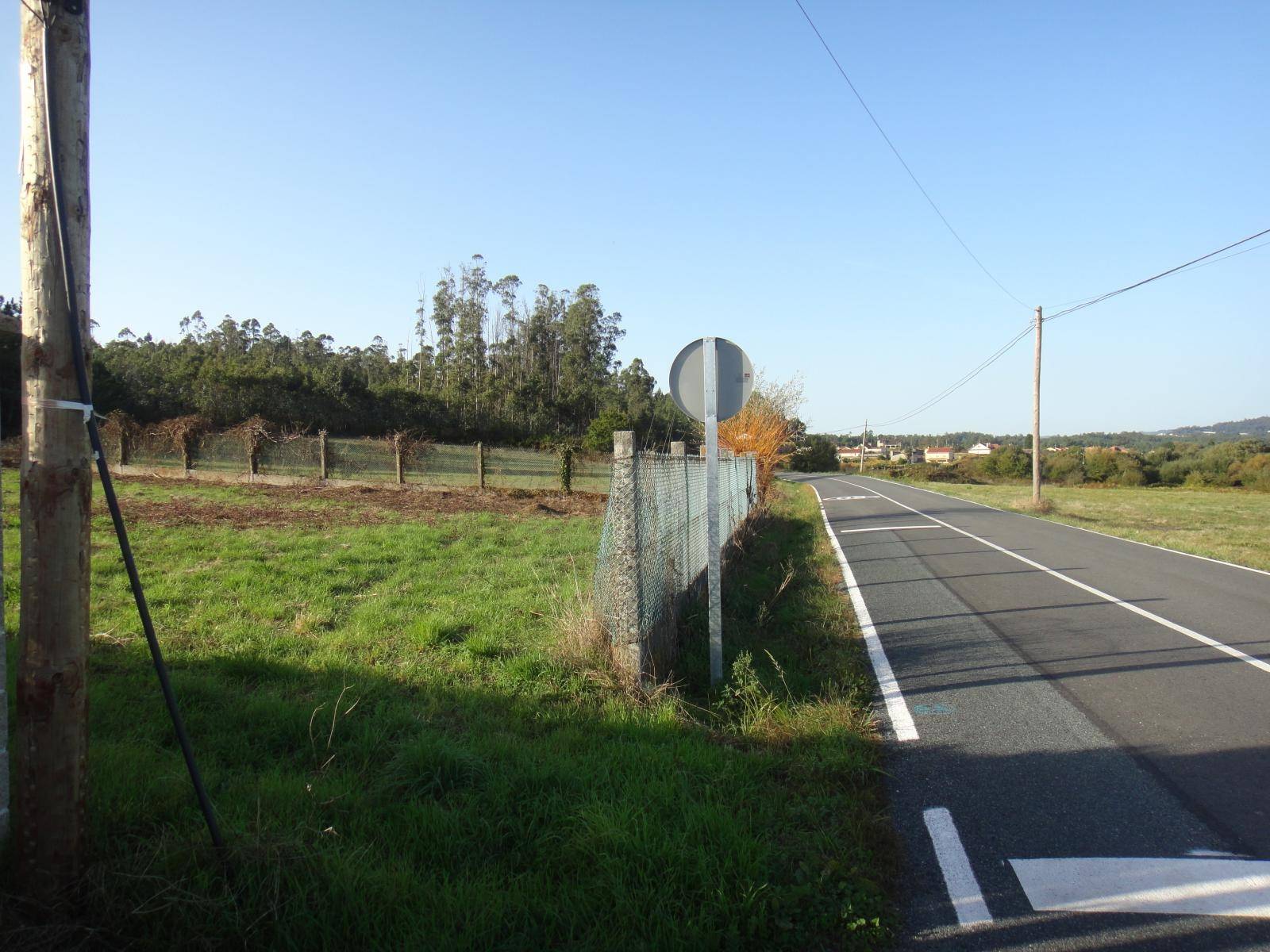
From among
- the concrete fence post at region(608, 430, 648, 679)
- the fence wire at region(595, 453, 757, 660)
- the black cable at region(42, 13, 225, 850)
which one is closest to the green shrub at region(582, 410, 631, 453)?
the fence wire at region(595, 453, 757, 660)

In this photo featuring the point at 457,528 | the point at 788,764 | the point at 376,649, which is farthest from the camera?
the point at 457,528

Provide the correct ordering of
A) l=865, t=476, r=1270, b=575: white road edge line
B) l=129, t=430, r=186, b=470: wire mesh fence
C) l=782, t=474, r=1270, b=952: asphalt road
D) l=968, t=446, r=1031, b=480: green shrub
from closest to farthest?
l=782, t=474, r=1270, b=952: asphalt road < l=865, t=476, r=1270, b=575: white road edge line < l=129, t=430, r=186, b=470: wire mesh fence < l=968, t=446, r=1031, b=480: green shrub

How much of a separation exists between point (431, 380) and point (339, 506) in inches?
1770

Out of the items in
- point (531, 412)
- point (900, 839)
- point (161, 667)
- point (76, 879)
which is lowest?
point (900, 839)

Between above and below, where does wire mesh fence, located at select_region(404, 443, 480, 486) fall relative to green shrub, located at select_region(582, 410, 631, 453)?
below

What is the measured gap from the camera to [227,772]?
3.64 meters

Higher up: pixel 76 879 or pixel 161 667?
pixel 161 667

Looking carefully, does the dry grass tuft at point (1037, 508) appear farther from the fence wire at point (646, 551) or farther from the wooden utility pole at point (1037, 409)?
the fence wire at point (646, 551)

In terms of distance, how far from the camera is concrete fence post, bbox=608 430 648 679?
511 centimetres

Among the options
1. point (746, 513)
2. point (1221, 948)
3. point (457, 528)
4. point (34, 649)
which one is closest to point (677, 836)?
point (1221, 948)

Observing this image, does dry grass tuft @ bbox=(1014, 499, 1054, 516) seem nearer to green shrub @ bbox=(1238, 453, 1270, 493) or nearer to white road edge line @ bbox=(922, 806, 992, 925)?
white road edge line @ bbox=(922, 806, 992, 925)

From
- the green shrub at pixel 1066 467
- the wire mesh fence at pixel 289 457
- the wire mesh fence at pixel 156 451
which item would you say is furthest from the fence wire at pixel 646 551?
the green shrub at pixel 1066 467

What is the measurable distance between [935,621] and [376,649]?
548 cm

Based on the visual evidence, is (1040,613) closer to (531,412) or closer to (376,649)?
(376,649)
